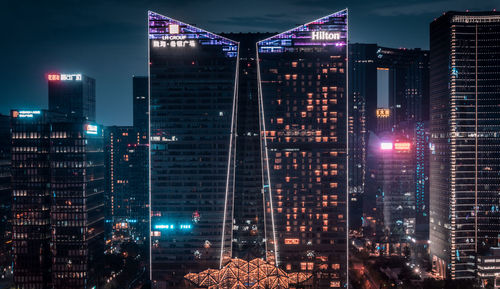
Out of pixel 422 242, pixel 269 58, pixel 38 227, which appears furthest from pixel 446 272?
pixel 38 227

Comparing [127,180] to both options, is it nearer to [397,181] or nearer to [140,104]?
[140,104]

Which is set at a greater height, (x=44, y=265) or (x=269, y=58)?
(x=269, y=58)

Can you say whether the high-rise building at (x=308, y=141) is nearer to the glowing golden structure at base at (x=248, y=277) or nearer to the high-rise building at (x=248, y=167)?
the glowing golden structure at base at (x=248, y=277)

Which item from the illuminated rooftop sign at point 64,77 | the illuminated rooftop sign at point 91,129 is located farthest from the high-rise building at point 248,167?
the illuminated rooftop sign at point 64,77

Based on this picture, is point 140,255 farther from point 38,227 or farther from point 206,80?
point 206,80

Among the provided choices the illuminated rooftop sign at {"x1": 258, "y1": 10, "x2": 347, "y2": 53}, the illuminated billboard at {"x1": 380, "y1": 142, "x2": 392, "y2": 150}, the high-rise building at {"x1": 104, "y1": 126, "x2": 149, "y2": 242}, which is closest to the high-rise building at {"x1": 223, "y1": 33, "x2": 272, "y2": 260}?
the illuminated rooftop sign at {"x1": 258, "y1": 10, "x2": 347, "y2": 53}

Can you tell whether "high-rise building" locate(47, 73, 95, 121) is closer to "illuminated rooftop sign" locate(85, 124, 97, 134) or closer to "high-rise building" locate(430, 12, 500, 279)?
"illuminated rooftop sign" locate(85, 124, 97, 134)
